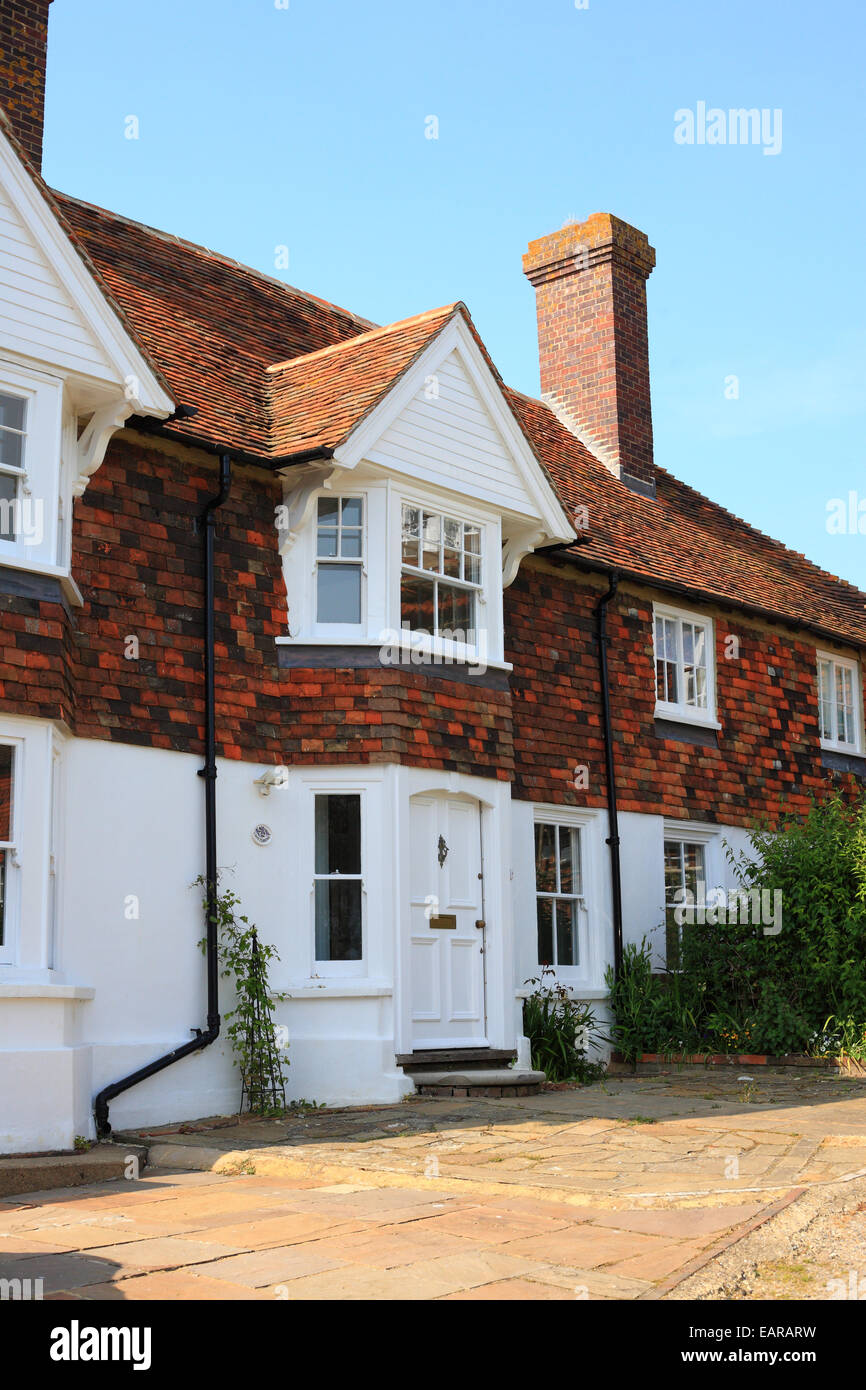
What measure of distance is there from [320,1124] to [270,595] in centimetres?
469

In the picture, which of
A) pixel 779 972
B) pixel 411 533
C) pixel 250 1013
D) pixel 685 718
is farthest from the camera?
pixel 685 718

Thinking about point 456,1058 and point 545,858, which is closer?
point 456,1058

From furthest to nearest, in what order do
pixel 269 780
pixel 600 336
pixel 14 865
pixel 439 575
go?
pixel 600 336
pixel 439 575
pixel 269 780
pixel 14 865

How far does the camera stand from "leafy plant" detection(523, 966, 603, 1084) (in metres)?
13.6

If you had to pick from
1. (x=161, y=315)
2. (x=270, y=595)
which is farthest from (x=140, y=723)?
(x=161, y=315)

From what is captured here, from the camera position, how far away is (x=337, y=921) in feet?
40.5

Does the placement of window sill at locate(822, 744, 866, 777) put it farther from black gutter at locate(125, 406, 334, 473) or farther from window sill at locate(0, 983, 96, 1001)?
window sill at locate(0, 983, 96, 1001)

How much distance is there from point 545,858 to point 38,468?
23.0 ft

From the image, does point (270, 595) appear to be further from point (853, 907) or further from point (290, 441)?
point (853, 907)

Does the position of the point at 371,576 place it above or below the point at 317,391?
below

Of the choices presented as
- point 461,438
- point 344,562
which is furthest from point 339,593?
point 461,438

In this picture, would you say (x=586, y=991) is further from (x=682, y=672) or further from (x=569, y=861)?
(x=682, y=672)

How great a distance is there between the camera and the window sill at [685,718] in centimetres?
1659

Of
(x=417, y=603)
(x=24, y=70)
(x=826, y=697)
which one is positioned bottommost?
(x=826, y=697)
